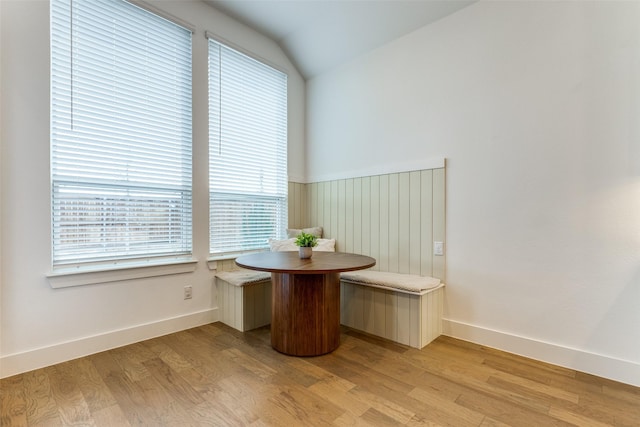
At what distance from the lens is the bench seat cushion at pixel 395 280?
7.74 feet

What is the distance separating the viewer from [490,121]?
7.83ft

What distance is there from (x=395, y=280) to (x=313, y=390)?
1123mm

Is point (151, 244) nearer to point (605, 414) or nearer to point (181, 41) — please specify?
point (181, 41)

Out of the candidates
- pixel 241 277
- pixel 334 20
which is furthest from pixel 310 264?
pixel 334 20

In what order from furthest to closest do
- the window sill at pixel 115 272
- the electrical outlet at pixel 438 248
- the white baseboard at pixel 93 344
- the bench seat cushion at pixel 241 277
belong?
the bench seat cushion at pixel 241 277
the electrical outlet at pixel 438 248
the window sill at pixel 115 272
the white baseboard at pixel 93 344

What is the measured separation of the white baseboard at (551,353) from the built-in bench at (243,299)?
1.66m

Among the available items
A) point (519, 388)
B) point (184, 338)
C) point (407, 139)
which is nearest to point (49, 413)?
point (184, 338)

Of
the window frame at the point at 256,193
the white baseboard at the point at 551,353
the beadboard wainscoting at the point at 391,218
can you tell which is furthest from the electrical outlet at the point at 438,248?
the window frame at the point at 256,193

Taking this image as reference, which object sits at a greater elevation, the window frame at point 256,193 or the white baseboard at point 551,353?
the window frame at point 256,193

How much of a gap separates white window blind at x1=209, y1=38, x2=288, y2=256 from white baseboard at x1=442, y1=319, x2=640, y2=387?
86.6 inches

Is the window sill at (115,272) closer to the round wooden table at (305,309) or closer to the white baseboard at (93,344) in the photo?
the white baseboard at (93,344)

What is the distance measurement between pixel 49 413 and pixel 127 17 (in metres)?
2.86

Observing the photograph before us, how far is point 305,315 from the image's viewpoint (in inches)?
86.9

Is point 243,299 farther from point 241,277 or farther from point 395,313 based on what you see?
point 395,313
